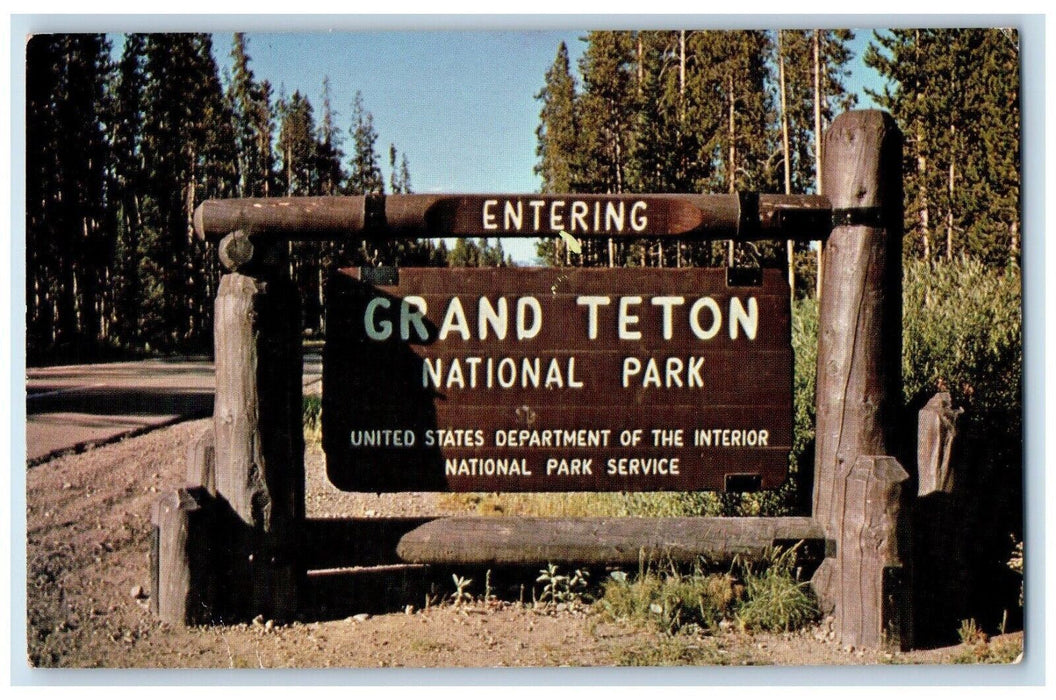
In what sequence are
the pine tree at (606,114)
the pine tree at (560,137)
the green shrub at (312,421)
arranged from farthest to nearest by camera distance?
1. the green shrub at (312,421)
2. the pine tree at (560,137)
3. the pine tree at (606,114)

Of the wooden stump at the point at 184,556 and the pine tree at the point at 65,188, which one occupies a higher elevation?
the pine tree at the point at 65,188

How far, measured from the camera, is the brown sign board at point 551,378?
415cm

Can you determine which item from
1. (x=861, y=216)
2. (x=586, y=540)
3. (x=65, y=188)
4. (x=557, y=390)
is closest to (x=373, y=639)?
(x=586, y=540)

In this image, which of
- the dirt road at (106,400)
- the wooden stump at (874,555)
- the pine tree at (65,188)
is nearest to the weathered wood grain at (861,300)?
the wooden stump at (874,555)

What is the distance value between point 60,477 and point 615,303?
3.75 meters

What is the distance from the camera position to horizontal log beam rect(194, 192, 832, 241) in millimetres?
4023

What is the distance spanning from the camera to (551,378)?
418 centimetres

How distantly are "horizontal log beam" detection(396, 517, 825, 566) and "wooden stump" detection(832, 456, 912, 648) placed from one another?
18 cm

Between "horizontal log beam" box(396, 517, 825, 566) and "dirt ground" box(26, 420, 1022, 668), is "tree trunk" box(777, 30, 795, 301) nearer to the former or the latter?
"horizontal log beam" box(396, 517, 825, 566)

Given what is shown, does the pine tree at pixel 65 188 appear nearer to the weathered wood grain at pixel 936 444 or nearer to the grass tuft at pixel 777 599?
the grass tuft at pixel 777 599

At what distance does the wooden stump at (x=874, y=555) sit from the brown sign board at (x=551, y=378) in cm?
43

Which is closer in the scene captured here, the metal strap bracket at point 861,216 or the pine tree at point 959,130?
the metal strap bracket at point 861,216

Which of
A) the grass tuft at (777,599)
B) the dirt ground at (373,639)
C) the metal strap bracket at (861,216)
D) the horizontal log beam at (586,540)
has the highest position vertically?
the metal strap bracket at (861,216)
